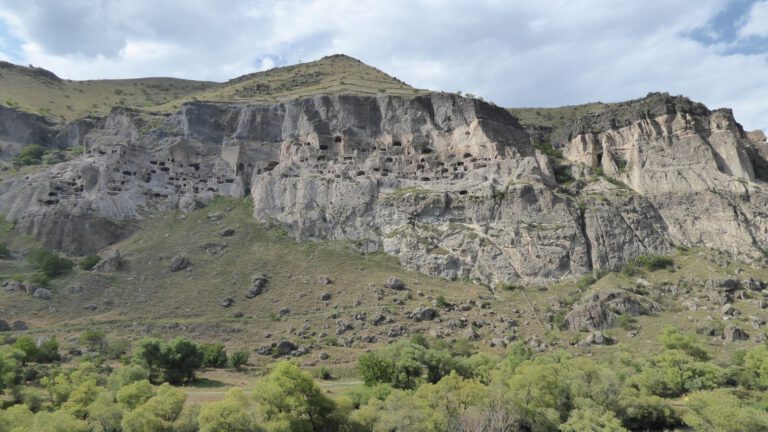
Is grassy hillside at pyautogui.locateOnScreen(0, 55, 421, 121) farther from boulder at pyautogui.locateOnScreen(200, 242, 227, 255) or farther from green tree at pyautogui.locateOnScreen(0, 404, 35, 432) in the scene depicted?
green tree at pyautogui.locateOnScreen(0, 404, 35, 432)

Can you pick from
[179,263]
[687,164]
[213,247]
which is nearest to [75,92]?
[213,247]

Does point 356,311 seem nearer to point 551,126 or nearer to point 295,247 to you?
point 295,247

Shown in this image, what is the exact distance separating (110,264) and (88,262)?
3596 millimetres

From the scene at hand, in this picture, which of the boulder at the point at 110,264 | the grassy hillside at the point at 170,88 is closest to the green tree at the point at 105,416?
the boulder at the point at 110,264

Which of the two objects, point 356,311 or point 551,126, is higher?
point 551,126

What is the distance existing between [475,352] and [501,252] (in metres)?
17.3

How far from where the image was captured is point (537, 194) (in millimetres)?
66125

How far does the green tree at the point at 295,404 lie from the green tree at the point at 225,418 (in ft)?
3.88

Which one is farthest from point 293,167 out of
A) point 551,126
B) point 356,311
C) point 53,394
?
point 551,126

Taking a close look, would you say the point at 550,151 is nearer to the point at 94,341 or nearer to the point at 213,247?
the point at 213,247

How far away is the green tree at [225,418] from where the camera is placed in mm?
26081

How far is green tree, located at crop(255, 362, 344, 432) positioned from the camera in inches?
1110

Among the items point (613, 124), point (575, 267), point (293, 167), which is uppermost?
point (613, 124)

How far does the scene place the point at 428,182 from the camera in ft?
242
